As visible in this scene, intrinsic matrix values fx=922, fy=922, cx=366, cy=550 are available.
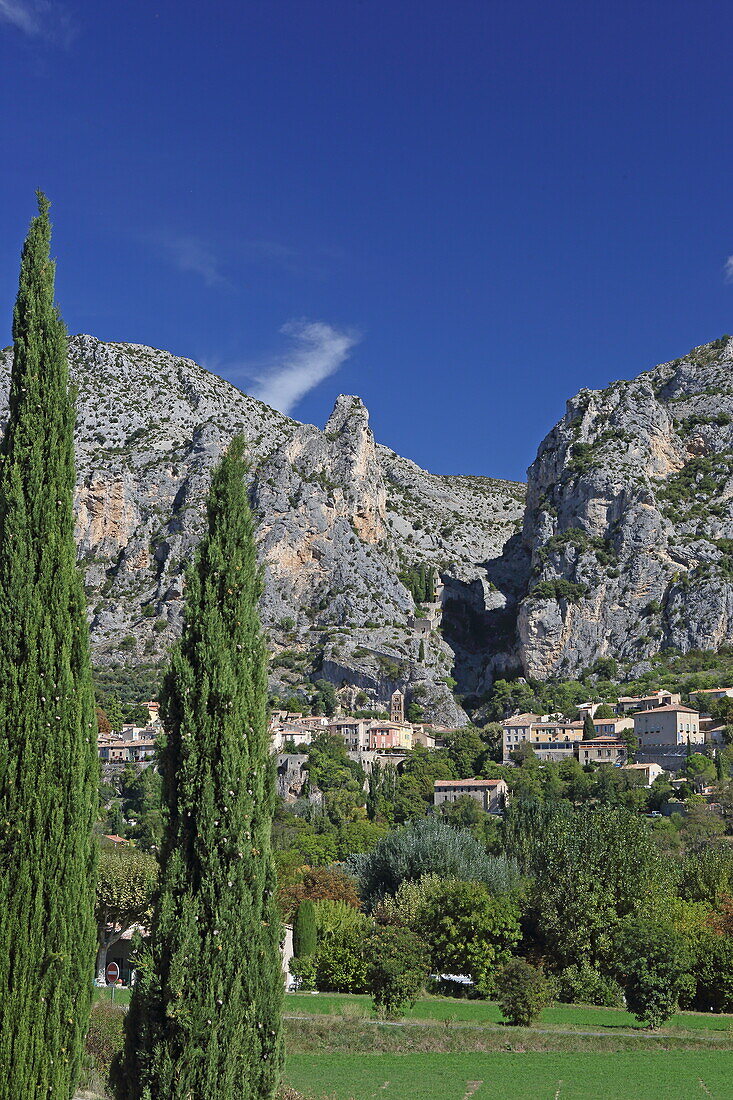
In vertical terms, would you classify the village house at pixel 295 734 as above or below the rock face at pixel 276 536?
below

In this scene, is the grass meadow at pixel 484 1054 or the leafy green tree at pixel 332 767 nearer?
the grass meadow at pixel 484 1054

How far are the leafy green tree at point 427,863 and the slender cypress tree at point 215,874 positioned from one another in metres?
35.0

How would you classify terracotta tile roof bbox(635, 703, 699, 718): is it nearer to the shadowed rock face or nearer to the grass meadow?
the shadowed rock face

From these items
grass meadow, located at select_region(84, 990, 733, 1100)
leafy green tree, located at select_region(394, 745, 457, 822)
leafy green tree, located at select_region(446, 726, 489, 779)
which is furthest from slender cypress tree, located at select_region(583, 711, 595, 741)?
grass meadow, located at select_region(84, 990, 733, 1100)

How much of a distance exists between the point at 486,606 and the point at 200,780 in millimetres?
142671

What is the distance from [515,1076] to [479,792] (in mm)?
71828

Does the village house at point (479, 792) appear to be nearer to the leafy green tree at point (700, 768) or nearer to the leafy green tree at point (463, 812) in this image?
the leafy green tree at point (463, 812)

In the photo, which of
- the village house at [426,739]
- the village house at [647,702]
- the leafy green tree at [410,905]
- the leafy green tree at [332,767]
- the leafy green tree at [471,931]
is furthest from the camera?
the village house at [426,739]

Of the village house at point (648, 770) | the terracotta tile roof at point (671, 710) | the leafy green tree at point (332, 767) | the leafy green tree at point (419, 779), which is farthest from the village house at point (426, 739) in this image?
the village house at point (648, 770)

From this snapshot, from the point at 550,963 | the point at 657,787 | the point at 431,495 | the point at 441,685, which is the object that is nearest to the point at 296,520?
the point at 441,685

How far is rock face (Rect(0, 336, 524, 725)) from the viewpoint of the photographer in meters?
123

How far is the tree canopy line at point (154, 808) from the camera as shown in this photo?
6992 mm

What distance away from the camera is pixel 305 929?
3381 centimetres

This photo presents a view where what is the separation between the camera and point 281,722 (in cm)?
11012
